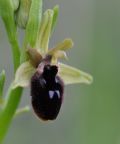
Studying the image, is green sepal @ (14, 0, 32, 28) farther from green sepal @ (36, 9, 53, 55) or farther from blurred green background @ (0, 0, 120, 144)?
blurred green background @ (0, 0, 120, 144)

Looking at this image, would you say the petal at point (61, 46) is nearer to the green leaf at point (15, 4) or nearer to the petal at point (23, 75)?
the petal at point (23, 75)

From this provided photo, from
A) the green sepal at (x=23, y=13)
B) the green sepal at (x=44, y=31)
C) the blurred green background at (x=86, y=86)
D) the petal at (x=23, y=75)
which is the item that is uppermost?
the green sepal at (x=23, y=13)

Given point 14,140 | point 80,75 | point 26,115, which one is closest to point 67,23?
point 26,115

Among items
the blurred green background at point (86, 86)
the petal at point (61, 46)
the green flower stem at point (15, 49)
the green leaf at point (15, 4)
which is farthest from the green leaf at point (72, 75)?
the blurred green background at point (86, 86)

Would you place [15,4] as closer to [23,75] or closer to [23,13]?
[23,13]

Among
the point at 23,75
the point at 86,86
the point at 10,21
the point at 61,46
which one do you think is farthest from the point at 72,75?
the point at 86,86

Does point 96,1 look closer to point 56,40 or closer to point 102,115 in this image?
point 56,40

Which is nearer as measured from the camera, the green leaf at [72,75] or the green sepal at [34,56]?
the green sepal at [34,56]
